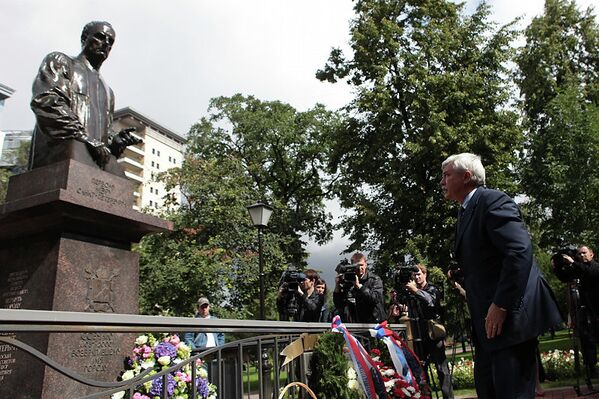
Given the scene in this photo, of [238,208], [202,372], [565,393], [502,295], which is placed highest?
[238,208]

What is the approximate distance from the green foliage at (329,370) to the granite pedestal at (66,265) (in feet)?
6.72

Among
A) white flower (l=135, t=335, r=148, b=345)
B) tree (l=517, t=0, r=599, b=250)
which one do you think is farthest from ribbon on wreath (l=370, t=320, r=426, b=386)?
tree (l=517, t=0, r=599, b=250)

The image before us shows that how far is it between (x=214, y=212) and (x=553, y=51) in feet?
56.2

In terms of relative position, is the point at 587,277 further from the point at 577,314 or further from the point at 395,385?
the point at 395,385

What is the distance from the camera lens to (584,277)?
22.6ft

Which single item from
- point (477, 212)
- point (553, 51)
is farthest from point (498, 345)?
point (553, 51)

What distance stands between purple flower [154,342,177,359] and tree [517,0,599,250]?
57.3ft

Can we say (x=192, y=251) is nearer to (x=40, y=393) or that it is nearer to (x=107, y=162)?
(x=107, y=162)

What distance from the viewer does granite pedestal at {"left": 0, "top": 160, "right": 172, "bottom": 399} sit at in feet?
14.1

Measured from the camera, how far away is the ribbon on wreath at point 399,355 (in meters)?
4.52

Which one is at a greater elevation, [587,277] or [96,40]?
[96,40]

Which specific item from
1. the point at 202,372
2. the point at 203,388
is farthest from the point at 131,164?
the point at 203,388

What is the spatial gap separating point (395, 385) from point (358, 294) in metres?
2.04

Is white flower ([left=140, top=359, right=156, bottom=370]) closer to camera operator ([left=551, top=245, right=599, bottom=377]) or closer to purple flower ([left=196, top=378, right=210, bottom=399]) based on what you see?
purple flower ([left=196, top=378, right=210, bottom=399])
